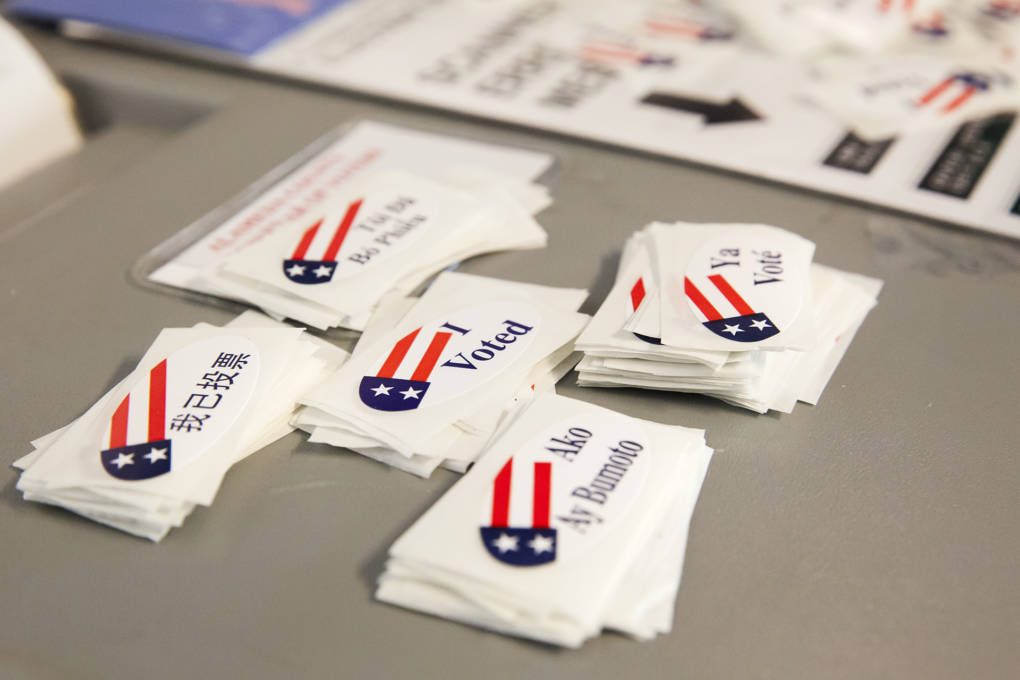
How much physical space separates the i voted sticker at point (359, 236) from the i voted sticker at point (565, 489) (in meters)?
0.26

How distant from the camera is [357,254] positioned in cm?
81

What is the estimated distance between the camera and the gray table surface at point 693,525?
56 cm

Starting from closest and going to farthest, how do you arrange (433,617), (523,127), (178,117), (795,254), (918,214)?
(433,617) → (795,254) → (918,214) → (523,127) → (178,117)

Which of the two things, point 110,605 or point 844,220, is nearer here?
point 110,605

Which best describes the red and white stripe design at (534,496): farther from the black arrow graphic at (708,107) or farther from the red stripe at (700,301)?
the black arrow graphic at (708,107)

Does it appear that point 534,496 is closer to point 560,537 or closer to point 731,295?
point 560,537

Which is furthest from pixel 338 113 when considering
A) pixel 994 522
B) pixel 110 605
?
pixel 994 522

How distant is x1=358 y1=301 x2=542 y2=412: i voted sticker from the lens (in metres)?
0.68

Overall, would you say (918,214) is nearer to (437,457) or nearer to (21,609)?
(437,457)

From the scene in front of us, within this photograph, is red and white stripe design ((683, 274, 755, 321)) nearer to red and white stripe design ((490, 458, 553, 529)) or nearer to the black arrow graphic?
red and white stripe design ((490, 458, 553, 529))

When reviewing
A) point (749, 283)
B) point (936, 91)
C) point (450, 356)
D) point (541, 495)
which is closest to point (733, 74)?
point (936, 91)

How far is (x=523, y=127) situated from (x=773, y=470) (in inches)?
21.8

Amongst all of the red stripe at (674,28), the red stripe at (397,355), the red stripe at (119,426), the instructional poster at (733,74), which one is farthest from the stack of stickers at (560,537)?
the red stripe at (674,28)

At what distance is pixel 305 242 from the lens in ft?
2.71
